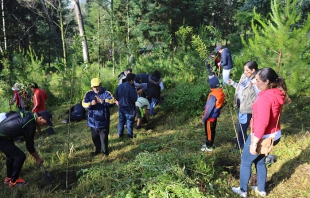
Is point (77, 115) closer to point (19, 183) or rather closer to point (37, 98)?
point (37, 98)

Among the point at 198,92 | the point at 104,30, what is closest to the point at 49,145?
the point at 198,92

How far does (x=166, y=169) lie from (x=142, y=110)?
3741 millimetres

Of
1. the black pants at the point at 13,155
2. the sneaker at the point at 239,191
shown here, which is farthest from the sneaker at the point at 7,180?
the sneaker at the point at 239,191

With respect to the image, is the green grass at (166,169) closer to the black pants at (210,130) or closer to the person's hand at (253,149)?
the black pants at (210,130)

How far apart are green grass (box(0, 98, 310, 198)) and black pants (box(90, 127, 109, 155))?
191 mm

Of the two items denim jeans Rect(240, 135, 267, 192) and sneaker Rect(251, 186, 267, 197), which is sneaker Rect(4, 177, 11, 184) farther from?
sneaker Rect(251, 186, 267, 197)

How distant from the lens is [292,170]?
3613 millimetres

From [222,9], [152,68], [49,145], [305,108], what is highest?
[222,9]

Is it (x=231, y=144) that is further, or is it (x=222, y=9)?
(x=222, y=9)

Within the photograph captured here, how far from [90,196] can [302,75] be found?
611 centimetres

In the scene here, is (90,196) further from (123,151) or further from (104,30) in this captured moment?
(104,30)

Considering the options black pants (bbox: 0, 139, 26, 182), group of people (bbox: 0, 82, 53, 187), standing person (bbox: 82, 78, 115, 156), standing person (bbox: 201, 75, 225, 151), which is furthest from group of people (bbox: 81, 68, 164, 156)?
standing person (bbox: 201, 75, 225, 151)

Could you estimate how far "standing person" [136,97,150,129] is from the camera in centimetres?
666

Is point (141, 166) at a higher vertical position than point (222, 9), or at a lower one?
lower
